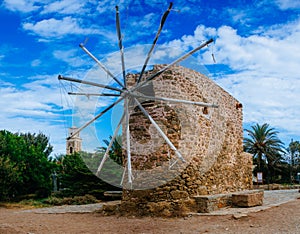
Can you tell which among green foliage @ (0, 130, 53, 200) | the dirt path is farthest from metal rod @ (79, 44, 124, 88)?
green foliage @ (0, 130, 53, 200)

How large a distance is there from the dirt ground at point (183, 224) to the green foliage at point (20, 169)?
8455mm

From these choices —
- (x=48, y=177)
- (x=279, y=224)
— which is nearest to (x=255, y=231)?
(x=279, y=224)

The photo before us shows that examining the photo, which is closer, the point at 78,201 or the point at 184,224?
the point at 184,224

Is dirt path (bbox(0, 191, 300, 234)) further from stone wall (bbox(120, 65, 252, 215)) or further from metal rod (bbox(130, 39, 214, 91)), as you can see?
metal rod (bbox(130, 39, 214, 91))

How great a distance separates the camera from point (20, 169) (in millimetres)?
18281

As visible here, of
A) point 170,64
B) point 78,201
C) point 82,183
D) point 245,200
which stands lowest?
point 78,201

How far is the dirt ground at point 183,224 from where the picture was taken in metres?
7.45

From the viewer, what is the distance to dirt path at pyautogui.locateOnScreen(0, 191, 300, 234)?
7445 millimetres

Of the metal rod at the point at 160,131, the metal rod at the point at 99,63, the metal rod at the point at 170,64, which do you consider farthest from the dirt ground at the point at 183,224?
the metal rod at the point at 99,63

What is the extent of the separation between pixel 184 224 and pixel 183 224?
0.02 m

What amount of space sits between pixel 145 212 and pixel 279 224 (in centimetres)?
334

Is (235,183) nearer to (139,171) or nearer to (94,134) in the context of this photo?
(139,171)

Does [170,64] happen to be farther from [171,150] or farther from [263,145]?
[263,145]

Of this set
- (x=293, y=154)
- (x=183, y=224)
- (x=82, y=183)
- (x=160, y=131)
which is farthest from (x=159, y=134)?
(x=293, y=154)
